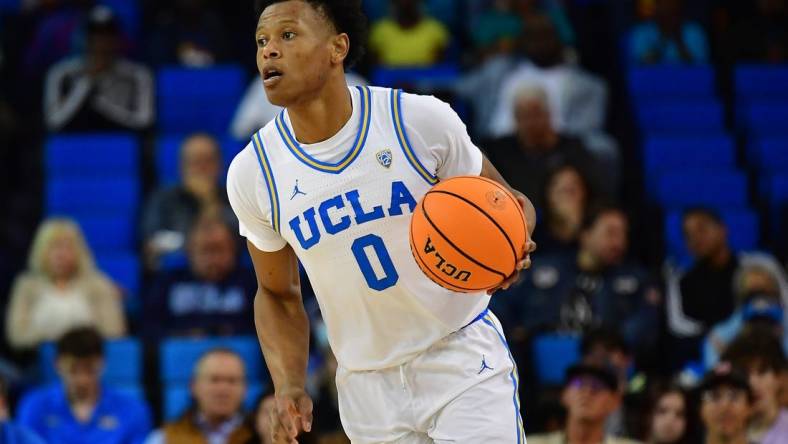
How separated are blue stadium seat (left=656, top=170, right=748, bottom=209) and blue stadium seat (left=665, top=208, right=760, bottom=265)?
19cm

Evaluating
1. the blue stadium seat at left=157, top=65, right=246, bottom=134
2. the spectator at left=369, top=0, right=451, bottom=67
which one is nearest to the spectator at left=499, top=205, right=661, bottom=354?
the spectator at left=369, top=0, right=451, bottom=67

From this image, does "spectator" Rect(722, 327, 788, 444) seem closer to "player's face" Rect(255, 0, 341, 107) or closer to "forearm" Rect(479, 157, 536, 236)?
"forearm" Rect(479, 157, 536, 236)

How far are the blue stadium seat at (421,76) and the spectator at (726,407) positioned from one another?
375cm

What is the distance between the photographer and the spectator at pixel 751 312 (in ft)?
28.0

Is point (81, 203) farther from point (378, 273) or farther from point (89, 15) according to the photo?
point (378, 273)

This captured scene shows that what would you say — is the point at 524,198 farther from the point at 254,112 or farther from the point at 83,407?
the point at 254,112

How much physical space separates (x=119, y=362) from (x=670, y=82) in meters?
5.12

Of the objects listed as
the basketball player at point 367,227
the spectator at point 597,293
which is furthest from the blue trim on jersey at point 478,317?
the spectator at point 597,293

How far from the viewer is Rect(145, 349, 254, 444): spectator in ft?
25.1

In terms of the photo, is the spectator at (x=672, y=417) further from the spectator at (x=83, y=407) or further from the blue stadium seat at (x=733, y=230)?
the spectator at (x=83, y=407)

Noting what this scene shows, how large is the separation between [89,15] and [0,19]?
41.2 inches

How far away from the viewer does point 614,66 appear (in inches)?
468

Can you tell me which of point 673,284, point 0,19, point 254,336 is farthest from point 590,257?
point 0,19

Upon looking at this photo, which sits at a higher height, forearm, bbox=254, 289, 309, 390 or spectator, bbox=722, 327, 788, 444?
forearm, bbox=254, 289, 309, 390
